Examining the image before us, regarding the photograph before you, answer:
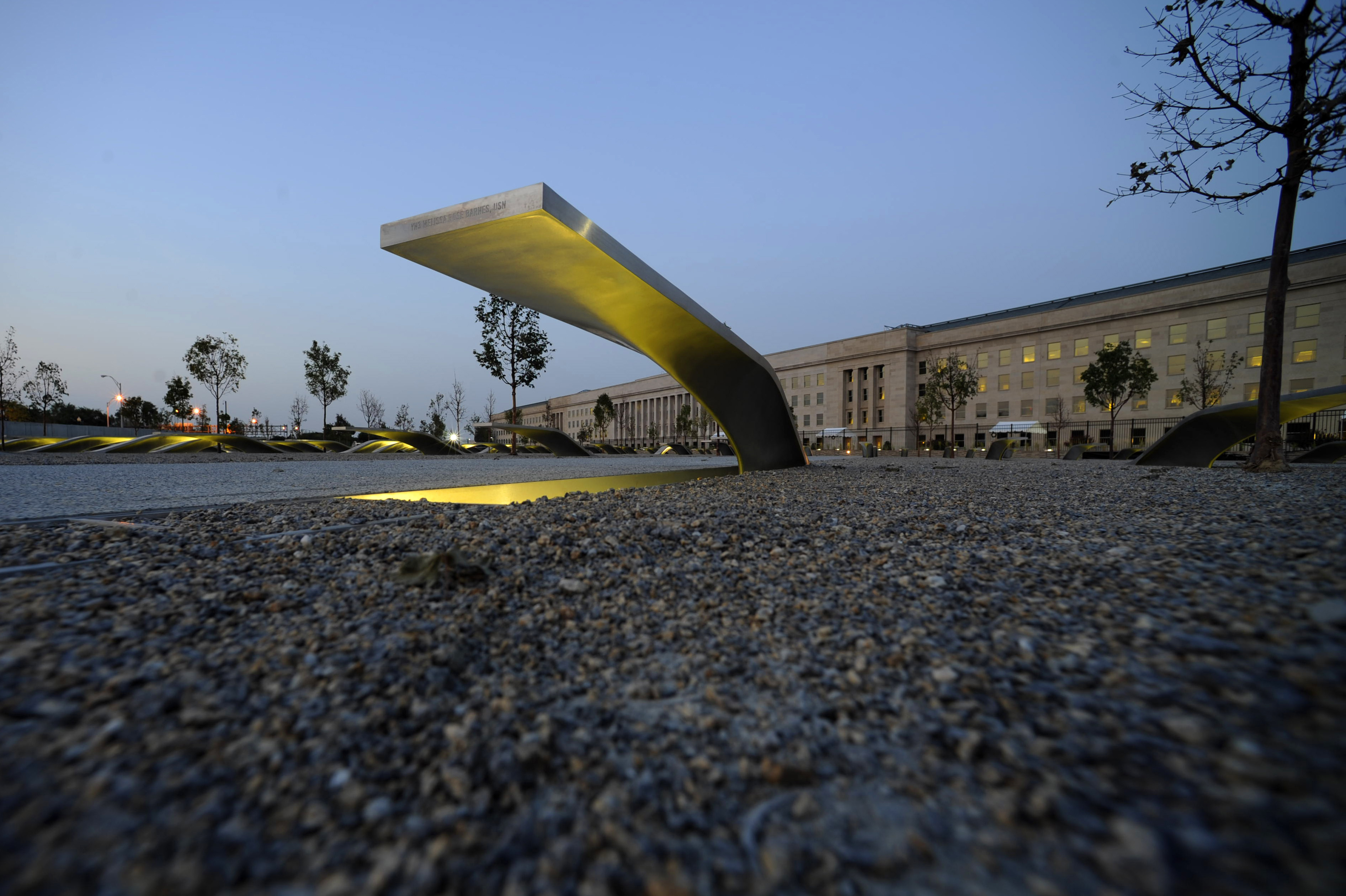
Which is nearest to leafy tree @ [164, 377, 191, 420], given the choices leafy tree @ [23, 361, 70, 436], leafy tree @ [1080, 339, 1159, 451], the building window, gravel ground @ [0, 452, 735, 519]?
leafy tree @ [23, 361, 70, 436]

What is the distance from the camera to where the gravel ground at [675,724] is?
1044 mm

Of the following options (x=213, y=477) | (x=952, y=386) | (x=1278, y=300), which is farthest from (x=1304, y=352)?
(x=213, y=477)

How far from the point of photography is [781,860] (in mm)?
1104

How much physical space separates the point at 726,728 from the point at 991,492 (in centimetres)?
581

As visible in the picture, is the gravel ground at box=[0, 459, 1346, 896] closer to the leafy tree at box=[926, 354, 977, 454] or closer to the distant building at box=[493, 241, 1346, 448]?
the distant building at box=[493, 241, 1346, 448]

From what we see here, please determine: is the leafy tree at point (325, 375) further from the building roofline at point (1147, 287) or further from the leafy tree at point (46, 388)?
the building roofline at point (1147, 287)

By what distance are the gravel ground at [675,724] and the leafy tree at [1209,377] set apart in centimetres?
4488

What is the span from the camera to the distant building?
39281 mm

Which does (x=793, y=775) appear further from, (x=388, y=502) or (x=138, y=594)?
(x=388, y=502)

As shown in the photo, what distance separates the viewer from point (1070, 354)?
166ft

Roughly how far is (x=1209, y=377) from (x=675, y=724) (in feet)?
168

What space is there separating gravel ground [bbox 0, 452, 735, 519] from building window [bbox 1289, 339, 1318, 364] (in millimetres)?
51210

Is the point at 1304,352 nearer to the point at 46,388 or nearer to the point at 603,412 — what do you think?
the point at 603,412

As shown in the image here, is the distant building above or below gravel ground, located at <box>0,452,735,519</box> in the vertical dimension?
above
